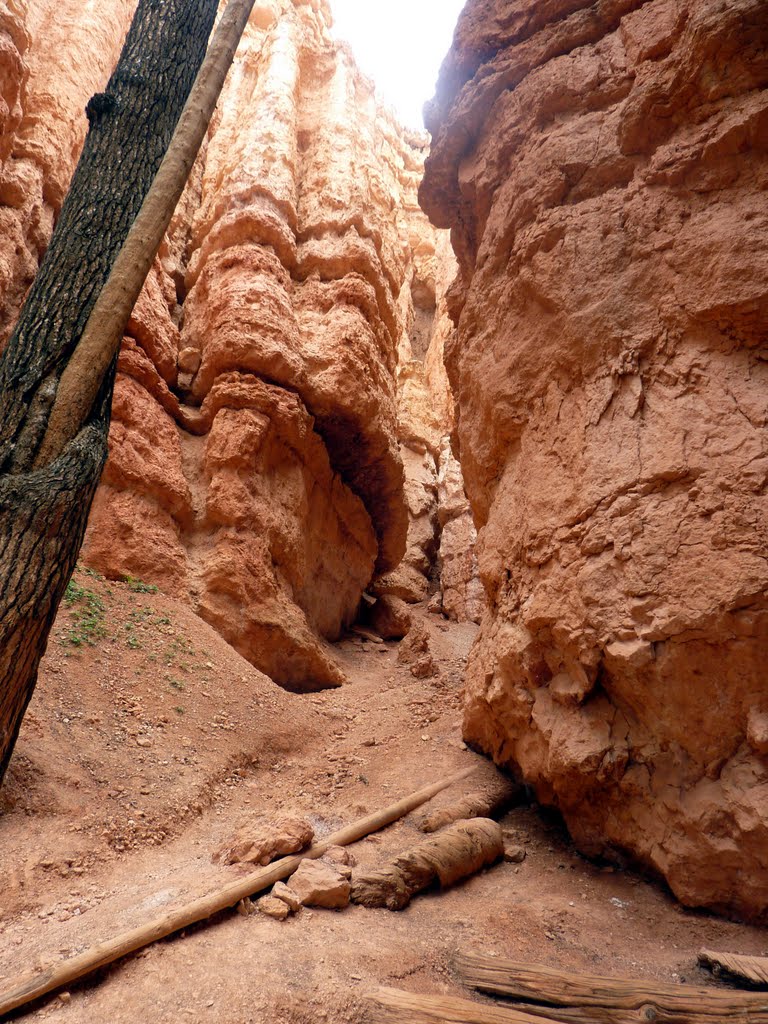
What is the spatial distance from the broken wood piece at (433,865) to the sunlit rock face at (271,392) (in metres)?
4.78

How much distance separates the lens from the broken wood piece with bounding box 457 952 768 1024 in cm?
219

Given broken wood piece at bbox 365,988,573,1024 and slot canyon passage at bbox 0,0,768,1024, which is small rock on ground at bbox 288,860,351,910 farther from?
broken wood piece at bbox 365,988,573,1024

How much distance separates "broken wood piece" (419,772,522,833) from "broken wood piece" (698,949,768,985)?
5.76 ft

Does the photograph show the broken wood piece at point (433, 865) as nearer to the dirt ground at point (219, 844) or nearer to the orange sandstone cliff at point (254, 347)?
the dirt ground at point (219, 844)

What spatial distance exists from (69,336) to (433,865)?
362cm

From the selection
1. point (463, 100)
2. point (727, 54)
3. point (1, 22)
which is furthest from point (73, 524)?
point (1, 22)

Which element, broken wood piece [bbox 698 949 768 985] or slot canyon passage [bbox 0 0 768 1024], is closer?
broken wood piece [bbox 698 949 768 985]

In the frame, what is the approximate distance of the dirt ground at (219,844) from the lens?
7.80 ft

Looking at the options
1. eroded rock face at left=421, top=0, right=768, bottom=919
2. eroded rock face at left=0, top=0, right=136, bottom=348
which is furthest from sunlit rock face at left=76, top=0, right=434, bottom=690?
eroded rock face at left=421, top=0, right=768, bottom=919

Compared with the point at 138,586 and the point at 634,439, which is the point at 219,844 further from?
the point at 138,586

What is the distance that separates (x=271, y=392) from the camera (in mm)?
9211

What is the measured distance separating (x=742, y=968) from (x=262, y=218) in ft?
38.0

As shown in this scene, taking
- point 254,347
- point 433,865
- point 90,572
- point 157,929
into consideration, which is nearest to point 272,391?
point 254,347

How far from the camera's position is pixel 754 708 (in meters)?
3.12
